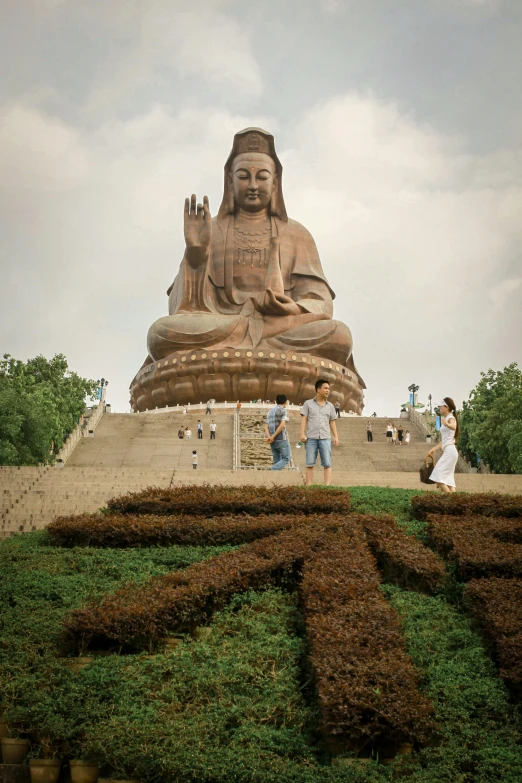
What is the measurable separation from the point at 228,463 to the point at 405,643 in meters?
16.0

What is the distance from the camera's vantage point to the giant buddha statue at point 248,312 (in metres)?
28.4

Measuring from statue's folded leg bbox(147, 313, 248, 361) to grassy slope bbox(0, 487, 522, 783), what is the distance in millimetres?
22359

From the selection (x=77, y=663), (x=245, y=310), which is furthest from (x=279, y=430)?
(x=245, y=310)

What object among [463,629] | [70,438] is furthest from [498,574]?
[70,438]

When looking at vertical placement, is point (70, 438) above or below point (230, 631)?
above

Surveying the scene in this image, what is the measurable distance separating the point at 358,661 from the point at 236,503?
12.5 ft

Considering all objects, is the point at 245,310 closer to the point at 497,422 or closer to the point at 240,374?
the point at 240,374

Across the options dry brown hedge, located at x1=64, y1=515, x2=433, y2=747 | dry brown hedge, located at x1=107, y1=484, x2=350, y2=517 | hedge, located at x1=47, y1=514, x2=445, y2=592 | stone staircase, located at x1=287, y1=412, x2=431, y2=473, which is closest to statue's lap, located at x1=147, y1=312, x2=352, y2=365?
stone staircase, located at x1=287, y1=412, x2=431, y2=473

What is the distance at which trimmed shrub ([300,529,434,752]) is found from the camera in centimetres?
447

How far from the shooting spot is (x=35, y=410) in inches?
839

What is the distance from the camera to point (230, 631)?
5746 mm

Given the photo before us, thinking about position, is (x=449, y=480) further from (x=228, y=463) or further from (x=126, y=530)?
(x=228, y=463)

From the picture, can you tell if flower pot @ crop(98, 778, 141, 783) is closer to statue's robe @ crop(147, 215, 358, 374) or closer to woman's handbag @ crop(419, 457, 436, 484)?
woman's handbag @ crop(419, 457, 436, 484)

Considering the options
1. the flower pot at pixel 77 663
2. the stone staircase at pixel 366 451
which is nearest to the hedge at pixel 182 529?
the flower pot at pixel 77 663
